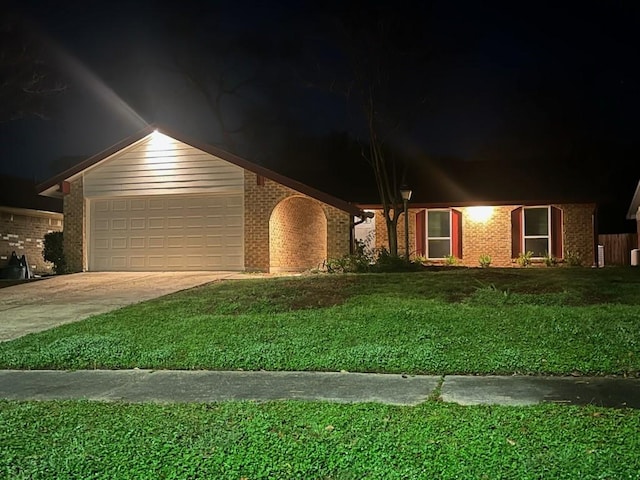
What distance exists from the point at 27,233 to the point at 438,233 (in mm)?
16212

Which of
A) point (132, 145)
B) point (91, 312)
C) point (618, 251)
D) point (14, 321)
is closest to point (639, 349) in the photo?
point (91, 312)

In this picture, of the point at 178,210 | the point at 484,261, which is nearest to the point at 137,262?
the point at 178,210

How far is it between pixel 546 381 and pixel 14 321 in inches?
324

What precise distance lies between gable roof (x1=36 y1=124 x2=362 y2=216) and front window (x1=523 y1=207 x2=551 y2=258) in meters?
6.58

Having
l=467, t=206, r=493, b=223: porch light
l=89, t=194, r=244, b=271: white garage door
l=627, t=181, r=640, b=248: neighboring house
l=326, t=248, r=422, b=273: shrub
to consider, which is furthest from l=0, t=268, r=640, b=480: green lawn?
l=627, t=181, r=640, b=248: neighboring house

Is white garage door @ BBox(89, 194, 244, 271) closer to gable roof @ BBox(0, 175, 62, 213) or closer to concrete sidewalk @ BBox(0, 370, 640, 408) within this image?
gable roof @ BBox(0, 175, 62, 213)

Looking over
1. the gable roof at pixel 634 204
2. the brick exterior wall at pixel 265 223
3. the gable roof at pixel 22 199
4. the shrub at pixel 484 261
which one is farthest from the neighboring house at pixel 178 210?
the gable roof at pixel 634 204

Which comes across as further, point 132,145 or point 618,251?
point 618,251

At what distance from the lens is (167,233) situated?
1842cm

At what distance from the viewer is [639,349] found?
624cm

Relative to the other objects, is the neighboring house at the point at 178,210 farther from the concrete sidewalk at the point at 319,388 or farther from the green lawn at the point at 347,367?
the concrete sidewalk at the point at 319,388

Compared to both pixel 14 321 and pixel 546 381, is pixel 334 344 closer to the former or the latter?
pixel 546 381

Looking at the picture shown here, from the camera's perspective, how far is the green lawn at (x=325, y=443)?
342 centimetres

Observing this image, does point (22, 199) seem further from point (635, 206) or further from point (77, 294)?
point (635, 206)
